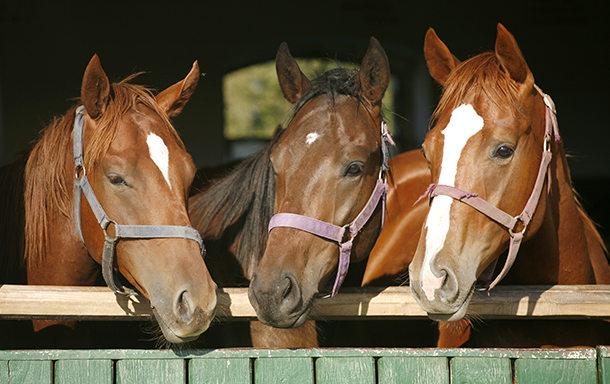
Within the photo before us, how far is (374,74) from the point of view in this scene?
2.08 metres

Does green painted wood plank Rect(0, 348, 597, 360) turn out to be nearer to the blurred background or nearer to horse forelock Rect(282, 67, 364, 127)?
horse forelock Rect(282, 67, 364, 127)

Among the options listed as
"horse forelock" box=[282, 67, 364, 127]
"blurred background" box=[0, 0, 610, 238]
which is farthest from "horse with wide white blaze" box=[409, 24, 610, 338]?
"blurred background" box=[0, 0, 610, 238]

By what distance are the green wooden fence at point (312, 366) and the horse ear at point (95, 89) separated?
2.83 feet

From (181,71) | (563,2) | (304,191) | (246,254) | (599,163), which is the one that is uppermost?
(563,2)

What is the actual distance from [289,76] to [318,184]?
601 millimetres

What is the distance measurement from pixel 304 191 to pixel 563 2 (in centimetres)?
531

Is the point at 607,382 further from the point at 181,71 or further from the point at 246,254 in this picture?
the point at 181,71

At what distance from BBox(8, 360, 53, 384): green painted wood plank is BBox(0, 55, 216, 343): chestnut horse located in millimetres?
312

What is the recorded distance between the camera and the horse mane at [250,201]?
6.90ft

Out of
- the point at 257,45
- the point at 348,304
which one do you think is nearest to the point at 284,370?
the point at 348,304

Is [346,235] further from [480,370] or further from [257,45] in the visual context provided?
[257,45]

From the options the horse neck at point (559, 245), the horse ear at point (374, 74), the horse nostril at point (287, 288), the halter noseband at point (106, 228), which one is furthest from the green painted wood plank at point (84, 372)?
the horse neck at point (559, 245)

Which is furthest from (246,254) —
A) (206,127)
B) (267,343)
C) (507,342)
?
(206,127)

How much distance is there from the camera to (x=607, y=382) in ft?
4.80
